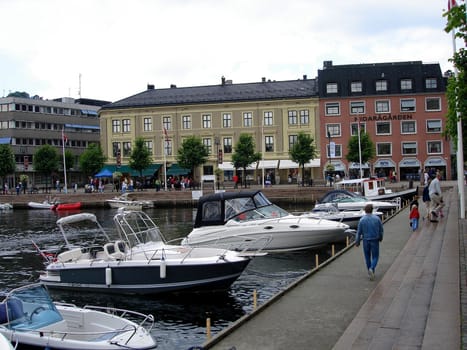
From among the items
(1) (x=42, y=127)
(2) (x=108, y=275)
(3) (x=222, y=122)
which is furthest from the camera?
(1) (x=42, y=127)

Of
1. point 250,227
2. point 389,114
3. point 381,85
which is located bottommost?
point 250,227

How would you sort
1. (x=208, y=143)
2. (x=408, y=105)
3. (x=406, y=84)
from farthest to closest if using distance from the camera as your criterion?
(x=208, y=143) < (x=406, y=84) < (x=408, y=105)

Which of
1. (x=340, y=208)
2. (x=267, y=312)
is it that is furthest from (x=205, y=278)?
(x=340, y=208)

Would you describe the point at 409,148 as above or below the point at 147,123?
below

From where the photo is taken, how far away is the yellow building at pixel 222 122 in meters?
73.9

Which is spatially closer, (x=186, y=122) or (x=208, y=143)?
(x=208, y=143)

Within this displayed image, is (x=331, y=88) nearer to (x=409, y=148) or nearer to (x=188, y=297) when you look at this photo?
(x=409, y=148)

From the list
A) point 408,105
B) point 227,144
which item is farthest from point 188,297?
point 408,105

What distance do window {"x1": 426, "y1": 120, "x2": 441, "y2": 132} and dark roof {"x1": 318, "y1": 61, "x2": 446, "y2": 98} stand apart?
4.19 meters

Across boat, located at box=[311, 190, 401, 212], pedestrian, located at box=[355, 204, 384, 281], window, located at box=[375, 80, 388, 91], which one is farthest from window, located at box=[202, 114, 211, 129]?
pedestrian, located at box=[355, 204, 384, 281]

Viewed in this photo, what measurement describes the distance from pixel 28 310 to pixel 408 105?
6903cm

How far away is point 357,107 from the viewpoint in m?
74.2

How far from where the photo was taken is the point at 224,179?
75250 mm

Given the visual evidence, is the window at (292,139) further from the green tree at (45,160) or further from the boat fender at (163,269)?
the boat fender at (163,269)
